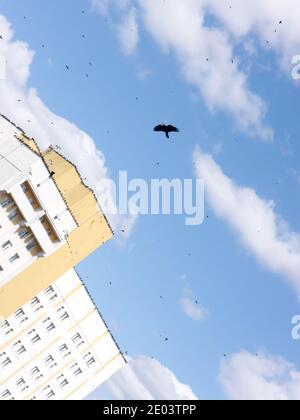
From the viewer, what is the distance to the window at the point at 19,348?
174 ft

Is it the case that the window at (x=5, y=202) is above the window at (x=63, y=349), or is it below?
above

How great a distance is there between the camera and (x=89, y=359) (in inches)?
2234

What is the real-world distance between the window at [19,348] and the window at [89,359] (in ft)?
21.5

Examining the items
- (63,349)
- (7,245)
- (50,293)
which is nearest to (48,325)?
(63,349)

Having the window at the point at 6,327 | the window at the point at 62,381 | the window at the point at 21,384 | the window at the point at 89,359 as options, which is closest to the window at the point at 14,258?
the window at the point at 6,327

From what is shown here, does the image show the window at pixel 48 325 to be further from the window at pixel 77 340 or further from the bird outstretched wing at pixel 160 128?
the bird outstretched wing at pixel 160 128

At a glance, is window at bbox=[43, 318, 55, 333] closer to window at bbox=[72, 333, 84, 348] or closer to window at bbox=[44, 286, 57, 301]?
window at bbox=[44, 286, 57, 301]

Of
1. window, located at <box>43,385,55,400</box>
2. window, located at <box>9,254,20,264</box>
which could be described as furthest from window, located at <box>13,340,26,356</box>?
window, located at <box>9,254,20,264</box>

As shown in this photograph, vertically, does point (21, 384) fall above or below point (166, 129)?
below

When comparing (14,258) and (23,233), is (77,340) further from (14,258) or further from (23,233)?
(23,233)

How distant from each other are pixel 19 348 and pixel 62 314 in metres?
5.14

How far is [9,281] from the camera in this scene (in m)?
45.3
